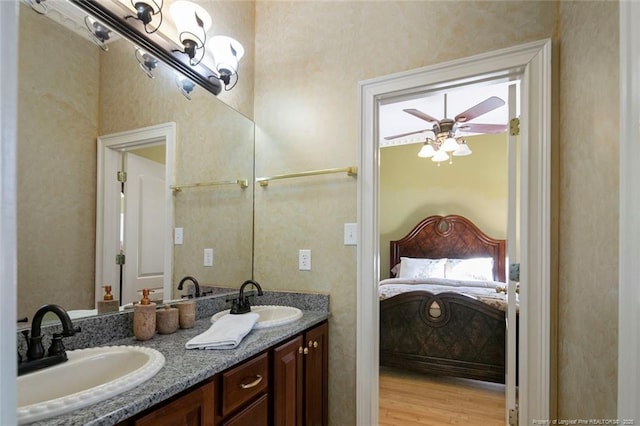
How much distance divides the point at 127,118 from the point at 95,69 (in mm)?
209

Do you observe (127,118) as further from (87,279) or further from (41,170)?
(87,279)

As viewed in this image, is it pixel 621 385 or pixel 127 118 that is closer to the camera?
pixel 621 385

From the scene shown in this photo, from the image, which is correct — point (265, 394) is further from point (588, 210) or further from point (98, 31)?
point (98, 31)

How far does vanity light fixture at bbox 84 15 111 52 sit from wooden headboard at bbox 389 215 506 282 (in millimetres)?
4503

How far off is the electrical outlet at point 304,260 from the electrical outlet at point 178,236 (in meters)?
0.68

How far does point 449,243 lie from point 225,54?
4094 millimetres

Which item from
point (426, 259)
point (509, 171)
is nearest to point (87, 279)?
point (509, 171)

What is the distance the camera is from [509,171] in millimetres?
1623

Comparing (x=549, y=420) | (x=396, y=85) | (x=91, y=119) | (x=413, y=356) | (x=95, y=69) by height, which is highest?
(x=396, y=85)

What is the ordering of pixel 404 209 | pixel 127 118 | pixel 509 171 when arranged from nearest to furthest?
pixel 127 118 < pixel 509 171 < pixel 404 209

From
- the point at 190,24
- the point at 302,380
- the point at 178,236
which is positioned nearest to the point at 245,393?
the point at 302,380

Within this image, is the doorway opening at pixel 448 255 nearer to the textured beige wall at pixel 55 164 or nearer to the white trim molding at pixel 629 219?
the white trim molding at pixel 629 219

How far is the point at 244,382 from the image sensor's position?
1.20 metres

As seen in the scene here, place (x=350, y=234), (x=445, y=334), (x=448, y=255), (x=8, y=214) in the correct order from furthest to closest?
1. (x=448, y=255)
2. (x=445, y=334)
3. (x=350, y=234)
4. (x=8, y=214)
